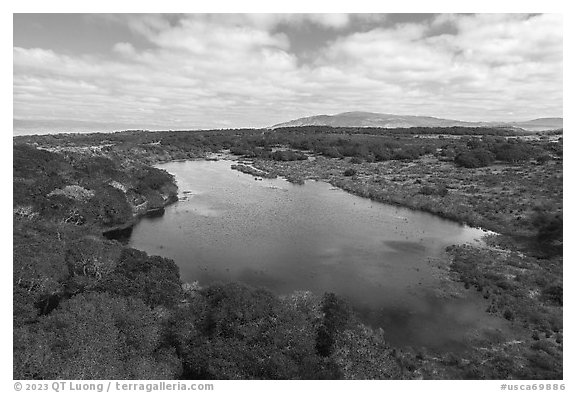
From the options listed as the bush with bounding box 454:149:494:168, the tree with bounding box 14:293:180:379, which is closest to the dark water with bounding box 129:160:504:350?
the tree with bounding box 14:293:180:379

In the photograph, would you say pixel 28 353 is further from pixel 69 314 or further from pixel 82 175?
pixel 82 175

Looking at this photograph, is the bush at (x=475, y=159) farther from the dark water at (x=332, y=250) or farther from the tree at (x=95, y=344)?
the tree at (x=95, y=344)

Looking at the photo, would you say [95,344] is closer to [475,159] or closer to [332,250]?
A: [332,250]

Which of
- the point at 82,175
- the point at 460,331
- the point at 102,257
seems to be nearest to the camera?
the point at 460,331

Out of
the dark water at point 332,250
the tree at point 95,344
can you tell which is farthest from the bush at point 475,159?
the tree at point 95,344

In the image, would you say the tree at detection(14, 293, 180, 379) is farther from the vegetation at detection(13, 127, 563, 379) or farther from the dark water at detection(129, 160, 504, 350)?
the dark water at detection(129, 160, 504, 350)

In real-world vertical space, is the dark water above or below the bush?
below

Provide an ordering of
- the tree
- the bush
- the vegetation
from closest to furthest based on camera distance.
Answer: the tree → the vegetation → the bush
